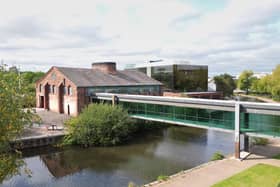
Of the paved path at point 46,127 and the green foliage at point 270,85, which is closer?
the paved path at point 46,127

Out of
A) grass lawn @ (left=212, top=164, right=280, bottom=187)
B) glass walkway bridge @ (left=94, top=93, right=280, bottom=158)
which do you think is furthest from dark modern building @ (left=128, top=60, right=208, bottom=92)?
grass lawn @ (left=212, top=164, right=280, bottom=187)

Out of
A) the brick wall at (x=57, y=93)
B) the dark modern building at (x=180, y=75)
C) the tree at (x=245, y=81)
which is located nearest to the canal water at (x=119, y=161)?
the brick wall at (x=57, y=93)

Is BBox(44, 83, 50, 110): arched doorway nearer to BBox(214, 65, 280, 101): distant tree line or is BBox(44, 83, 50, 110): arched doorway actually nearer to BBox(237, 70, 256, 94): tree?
BBox(214, 65, 280, 101): distant tree line

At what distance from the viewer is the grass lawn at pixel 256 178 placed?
1174cm

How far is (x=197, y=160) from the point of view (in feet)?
60.2

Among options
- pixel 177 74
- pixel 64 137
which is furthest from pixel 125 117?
pixel 177 74

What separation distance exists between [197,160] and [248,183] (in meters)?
6.59

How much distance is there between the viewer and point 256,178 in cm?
1248

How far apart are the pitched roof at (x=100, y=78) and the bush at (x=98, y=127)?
8.26 m

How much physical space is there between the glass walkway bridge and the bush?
3.20m

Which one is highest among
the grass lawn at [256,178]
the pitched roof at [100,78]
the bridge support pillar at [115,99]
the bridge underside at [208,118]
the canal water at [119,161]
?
the pitched roof at [100,78]

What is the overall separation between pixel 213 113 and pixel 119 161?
25.8 feet

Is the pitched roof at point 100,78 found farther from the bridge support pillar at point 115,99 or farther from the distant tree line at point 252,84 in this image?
the distant tree line at point 252,84

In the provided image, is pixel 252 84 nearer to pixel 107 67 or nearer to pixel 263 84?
pixel 263 84
